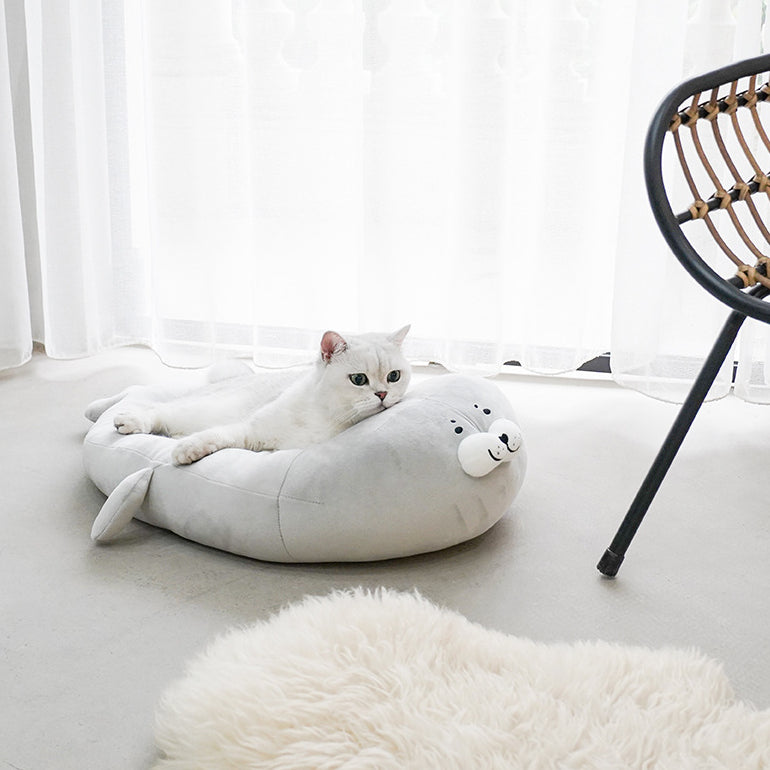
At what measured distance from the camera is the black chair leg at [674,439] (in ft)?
4.20

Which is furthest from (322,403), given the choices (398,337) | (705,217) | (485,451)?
(705,217)

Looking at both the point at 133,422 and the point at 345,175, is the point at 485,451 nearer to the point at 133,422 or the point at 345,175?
the point at 133,422

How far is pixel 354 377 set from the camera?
1479 mm

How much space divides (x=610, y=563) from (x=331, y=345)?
526 millimetres

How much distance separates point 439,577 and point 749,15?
1.29 m

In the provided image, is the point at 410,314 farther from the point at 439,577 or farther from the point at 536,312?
the point at 439,577

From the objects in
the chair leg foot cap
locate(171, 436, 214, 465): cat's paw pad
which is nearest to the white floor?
the chair leg foot cap

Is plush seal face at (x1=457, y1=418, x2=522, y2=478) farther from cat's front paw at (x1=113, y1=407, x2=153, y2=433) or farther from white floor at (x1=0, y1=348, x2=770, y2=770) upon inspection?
cat's front paw at (x1=113, y1=407, x2=153, y2=433)

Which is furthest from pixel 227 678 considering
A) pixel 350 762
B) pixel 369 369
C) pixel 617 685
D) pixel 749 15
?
pixel 749 15

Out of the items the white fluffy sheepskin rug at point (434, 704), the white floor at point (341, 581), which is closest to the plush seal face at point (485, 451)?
the white floor at point (341, 581)

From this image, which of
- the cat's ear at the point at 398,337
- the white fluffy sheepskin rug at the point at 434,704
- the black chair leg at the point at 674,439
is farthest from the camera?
the cat's ear at the point at 398,337

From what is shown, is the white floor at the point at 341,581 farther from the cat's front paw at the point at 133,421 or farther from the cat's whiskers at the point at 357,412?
the cat's whiskers at the point at 357,412

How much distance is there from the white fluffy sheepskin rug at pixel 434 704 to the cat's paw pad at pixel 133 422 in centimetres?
58

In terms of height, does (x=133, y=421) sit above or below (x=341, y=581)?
above
